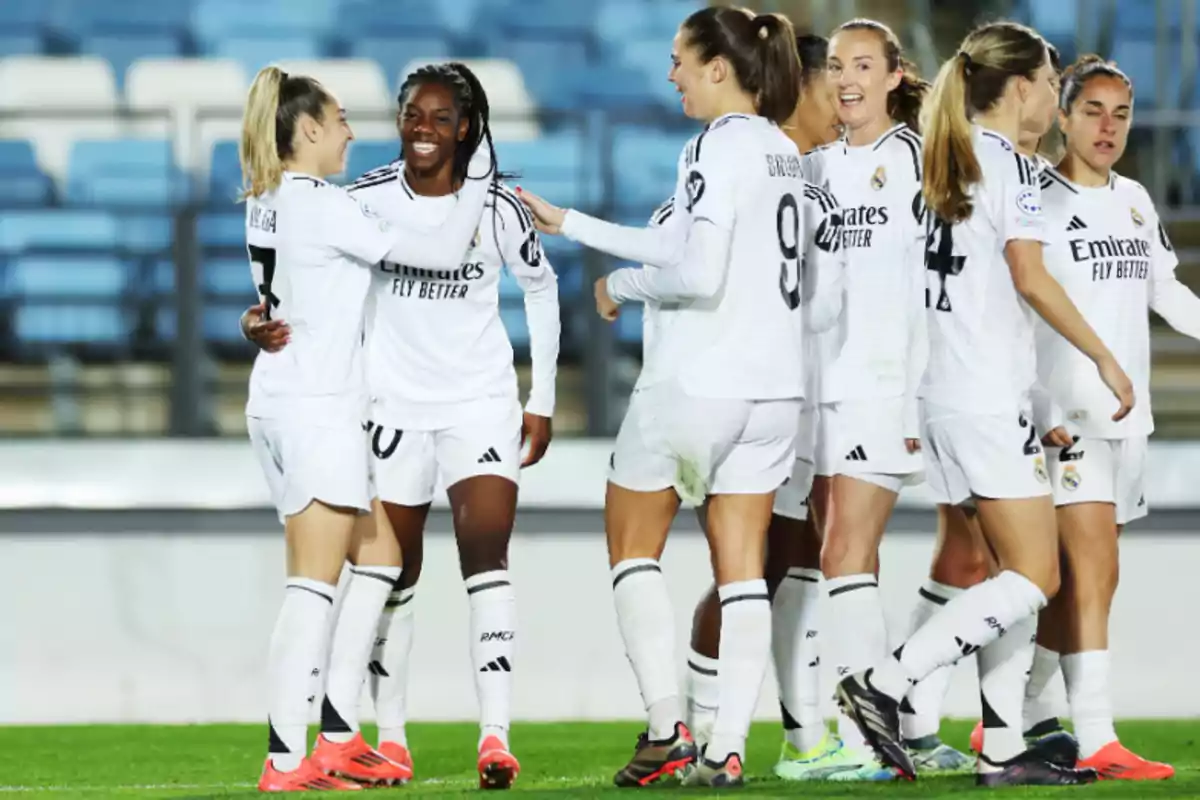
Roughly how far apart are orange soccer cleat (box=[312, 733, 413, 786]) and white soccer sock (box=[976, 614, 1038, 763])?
4.15 ft

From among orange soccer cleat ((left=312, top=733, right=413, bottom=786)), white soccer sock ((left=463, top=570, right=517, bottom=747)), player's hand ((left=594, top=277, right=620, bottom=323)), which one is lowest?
orange soccer cleat ((left=312, top=733, right=413, bottom=786))

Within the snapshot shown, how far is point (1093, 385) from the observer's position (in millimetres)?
4715

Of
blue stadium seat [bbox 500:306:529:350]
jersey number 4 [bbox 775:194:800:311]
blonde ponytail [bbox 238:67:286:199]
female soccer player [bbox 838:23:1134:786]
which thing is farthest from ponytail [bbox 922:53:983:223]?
blue stadium seat [bbox 500:306:529:350]

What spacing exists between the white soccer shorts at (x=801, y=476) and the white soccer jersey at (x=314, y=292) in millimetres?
970

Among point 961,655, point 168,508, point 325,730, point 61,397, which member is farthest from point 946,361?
point 61,397

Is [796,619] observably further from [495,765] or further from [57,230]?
[57,230]

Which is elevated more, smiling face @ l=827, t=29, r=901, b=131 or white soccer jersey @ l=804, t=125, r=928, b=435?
smiling face @ l=827, t=29, r=901, b=131

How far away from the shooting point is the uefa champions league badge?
4.67m

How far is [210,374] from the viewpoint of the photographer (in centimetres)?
725

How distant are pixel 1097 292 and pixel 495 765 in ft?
5.43

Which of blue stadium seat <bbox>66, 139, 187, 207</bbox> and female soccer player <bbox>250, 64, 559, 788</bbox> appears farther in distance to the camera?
blue stadium seat <bbox>66, 139, 187, 207</bbox>

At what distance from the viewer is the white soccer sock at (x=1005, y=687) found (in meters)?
4.34

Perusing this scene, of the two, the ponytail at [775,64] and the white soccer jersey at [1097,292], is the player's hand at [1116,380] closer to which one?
the white soccer jersey at [1097,292]

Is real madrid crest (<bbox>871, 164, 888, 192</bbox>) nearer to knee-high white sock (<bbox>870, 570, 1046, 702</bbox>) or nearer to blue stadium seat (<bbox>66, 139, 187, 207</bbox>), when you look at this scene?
knee-high white sock (<bbox>870, 570, 1046, 702</bbox>)
